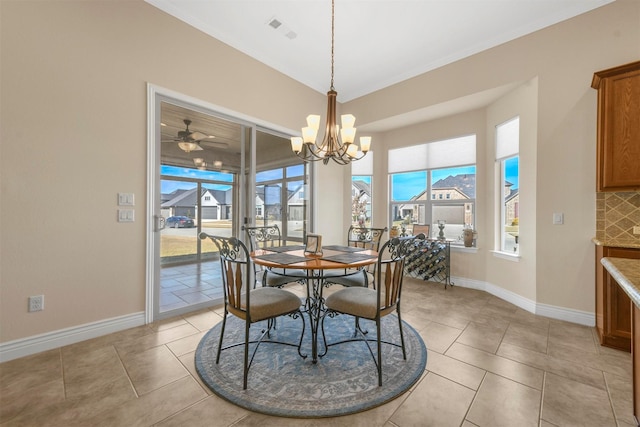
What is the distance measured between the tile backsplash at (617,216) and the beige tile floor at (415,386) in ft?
A: 3.11

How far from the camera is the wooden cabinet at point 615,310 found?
7.20 ft

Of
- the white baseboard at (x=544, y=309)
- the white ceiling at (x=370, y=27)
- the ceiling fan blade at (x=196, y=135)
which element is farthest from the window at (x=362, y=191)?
the ceiling fan blade at (x=196, y=135)

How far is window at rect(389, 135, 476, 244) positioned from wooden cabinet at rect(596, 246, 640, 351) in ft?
6.23

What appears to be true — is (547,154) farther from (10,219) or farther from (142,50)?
(10,219)

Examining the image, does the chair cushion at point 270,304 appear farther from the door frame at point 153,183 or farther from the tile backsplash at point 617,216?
the tile backsplash at point 617,216

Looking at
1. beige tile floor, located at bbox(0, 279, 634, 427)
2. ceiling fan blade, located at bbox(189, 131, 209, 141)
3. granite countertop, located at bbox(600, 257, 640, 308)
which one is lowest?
beige tile floor, located at bbox(0, 279, 634, 427)

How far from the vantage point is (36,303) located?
7.01 ft

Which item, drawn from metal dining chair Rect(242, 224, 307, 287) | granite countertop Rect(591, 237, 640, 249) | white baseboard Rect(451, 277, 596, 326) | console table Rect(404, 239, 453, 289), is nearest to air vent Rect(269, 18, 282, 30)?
metal dining chair Rect(242, 224, 307, 287)

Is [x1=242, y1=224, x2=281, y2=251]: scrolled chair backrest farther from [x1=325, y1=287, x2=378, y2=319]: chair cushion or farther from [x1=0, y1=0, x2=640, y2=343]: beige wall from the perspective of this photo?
[x1=325, y1=287, x2=378, y2=319]: chair cushion

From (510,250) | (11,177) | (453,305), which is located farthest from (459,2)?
(11,177)

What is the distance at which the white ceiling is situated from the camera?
9.00 ft

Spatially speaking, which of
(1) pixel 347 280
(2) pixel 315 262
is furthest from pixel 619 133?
(2) pixel 315 262

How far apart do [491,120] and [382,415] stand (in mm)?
4051

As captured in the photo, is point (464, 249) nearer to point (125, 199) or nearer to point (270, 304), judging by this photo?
point (270, 304)
